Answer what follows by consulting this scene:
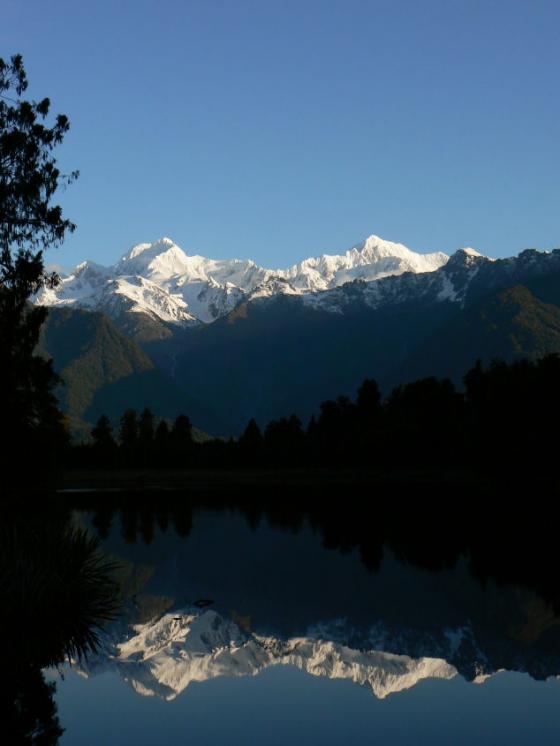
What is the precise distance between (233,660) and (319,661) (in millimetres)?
3272

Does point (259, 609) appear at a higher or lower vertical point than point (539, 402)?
lower

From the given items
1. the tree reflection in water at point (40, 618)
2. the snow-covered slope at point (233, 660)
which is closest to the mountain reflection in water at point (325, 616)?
the snow-covered slope at point (233, 660)

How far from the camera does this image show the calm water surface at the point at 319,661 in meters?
26.3

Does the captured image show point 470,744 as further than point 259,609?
No

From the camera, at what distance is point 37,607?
107 ft

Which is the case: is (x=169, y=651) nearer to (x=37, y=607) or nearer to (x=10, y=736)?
(x=37, y=607)

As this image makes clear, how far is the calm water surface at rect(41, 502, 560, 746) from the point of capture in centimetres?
2627

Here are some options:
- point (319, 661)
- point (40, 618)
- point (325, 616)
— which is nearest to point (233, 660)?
point (319, 661)

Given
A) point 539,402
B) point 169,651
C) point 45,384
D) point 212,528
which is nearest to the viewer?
point 169,651

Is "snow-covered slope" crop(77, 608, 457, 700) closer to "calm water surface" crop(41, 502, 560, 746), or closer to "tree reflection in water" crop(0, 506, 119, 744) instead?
"calm water surface" crop(41, 502, 560, 746)

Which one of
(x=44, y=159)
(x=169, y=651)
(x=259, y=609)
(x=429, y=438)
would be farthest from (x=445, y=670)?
(x=429, y=438)

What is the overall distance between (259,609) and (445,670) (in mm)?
14072

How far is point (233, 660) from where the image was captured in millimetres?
34594

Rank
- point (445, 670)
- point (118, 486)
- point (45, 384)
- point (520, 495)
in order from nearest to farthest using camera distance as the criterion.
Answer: point (445, 670)
point (45, 384)
point (520, 495)
point (118, 486)
